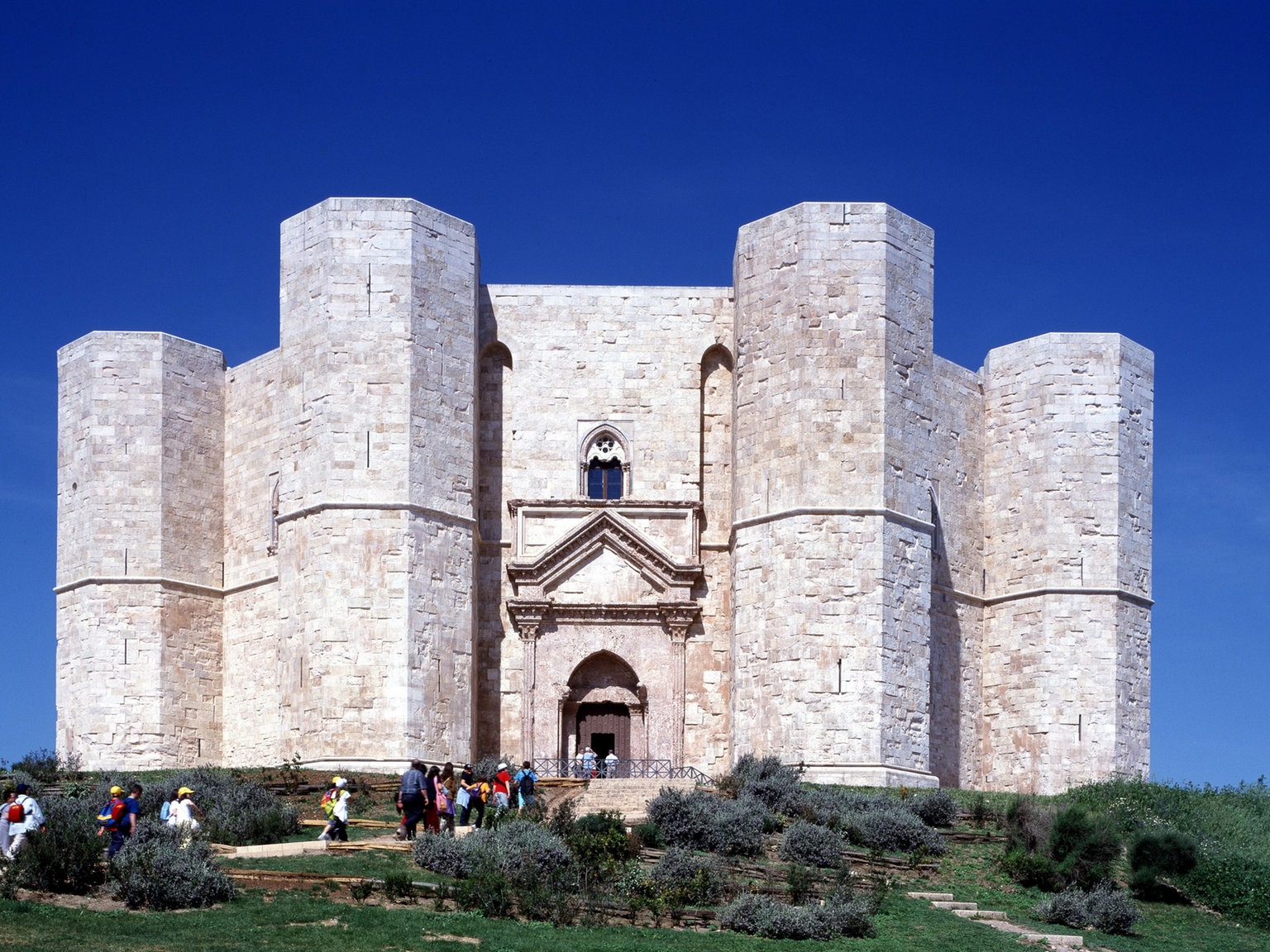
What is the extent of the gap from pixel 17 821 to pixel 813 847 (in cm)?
961

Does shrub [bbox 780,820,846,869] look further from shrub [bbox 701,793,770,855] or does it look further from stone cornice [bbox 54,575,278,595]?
stone cornice [bbox 54,575,278,595]

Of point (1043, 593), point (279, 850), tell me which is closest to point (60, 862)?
point (279, 850)

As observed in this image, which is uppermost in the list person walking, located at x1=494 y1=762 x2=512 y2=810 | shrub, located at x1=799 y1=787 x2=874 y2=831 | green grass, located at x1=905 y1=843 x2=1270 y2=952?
person walking, located at x1=494 y1=762 x2=512 y2=810

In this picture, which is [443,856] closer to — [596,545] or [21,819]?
[21,819]

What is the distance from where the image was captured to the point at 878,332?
3425 cm

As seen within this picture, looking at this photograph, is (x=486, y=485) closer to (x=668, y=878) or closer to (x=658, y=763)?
(x=658, y=763)

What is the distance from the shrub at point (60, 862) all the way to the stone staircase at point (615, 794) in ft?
28.0

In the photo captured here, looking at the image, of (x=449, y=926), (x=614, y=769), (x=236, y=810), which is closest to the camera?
(x=449, y=926)

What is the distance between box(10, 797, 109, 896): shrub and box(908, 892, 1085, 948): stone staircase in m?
9.52

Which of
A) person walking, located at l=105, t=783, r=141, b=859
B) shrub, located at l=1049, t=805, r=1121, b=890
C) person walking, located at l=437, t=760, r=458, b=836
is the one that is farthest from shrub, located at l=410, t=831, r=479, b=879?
shrub, located at l=1049, t=805, r=1121, b=890

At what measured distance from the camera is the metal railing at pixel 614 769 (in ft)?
114

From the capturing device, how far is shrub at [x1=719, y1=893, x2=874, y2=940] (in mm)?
21406

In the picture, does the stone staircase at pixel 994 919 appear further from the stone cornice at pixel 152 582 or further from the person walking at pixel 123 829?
the stone cornice at pixel 152 582

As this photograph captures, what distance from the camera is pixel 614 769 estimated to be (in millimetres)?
34938
